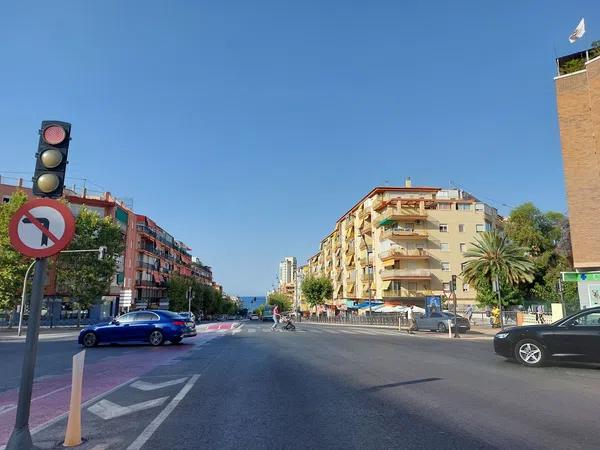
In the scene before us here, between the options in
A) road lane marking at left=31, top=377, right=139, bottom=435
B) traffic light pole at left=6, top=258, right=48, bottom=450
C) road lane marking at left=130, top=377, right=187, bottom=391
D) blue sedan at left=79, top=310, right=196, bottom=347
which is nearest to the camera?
traffic light pole at left=6, top=258, right=48, bottom=450

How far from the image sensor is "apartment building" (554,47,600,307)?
3181cm

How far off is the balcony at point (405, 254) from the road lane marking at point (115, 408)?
57865mm

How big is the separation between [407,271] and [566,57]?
33.8m

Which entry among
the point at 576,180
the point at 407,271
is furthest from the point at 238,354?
the point at 407,271

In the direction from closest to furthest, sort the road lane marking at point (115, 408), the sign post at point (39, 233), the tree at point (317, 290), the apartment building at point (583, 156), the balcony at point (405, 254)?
1. the sign post at point (39, 233)
2. the road lane marking at point (115, 408)
3. the apartment building at point (583, 156)
4. the balcony at point (405, 254)
5. the tree at point (317, 290)

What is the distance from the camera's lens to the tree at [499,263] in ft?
146

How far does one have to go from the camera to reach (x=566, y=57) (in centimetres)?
3616

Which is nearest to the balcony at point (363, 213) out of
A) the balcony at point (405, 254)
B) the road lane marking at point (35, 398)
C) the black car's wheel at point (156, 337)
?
the balcony at point (405, 254)

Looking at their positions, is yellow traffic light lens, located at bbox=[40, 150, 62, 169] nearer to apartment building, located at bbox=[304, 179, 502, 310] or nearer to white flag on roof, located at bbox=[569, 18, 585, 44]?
white flag on roof, located at bbox=[569, 18, 585, 44]

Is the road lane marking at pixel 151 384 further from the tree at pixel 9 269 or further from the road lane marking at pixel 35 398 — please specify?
the tree at pixel 9 269

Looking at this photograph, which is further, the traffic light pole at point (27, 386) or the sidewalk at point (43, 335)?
the sidewalk at point (43, 335)

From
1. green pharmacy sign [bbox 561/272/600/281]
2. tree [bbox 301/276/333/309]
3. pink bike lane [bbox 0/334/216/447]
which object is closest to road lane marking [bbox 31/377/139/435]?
pink bike lane [bbox 0/334/216/447]

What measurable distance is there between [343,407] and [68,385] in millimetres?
6166

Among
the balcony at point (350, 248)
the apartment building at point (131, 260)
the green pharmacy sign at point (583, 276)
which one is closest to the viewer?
the green pharmacy sign at point (583, 276)
